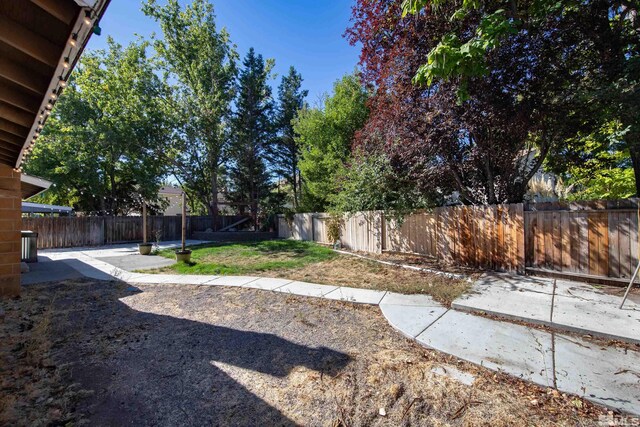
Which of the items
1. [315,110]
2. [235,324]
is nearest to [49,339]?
[235,324]

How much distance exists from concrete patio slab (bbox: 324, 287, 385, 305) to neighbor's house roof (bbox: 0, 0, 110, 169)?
15.1 feet

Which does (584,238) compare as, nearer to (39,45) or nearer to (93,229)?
(39,45)

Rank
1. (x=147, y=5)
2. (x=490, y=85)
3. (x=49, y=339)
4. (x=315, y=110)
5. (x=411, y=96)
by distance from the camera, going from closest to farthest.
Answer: (x=49, y=339)
(x=490, y=85)
(x=411, y=96)
(x=315, y=110)
(x=147, y=5)

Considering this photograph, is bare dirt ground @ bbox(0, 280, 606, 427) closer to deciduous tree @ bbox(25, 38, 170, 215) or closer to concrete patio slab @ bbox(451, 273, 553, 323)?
concrete patio slab @ bbox(451, 273, 553, 323)

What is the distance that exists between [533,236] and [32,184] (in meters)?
12.5

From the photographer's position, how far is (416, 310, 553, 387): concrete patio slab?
2541 mm

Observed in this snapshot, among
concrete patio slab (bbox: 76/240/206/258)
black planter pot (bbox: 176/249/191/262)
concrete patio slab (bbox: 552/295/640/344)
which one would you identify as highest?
black planter pot (bbox: 176/249/191/262)

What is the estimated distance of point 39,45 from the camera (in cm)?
262

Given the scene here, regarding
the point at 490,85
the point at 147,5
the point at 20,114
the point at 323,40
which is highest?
the point at 147,5

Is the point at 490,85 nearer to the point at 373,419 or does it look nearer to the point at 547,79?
the point at 547,79

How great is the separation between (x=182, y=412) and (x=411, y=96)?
269 inches

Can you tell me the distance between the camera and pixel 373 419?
200cm

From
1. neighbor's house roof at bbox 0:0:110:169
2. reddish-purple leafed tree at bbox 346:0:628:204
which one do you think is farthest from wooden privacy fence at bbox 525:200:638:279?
neighbor's house roof at bbox 0:0:110:169

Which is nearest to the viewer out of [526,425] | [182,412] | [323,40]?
[526,425]
